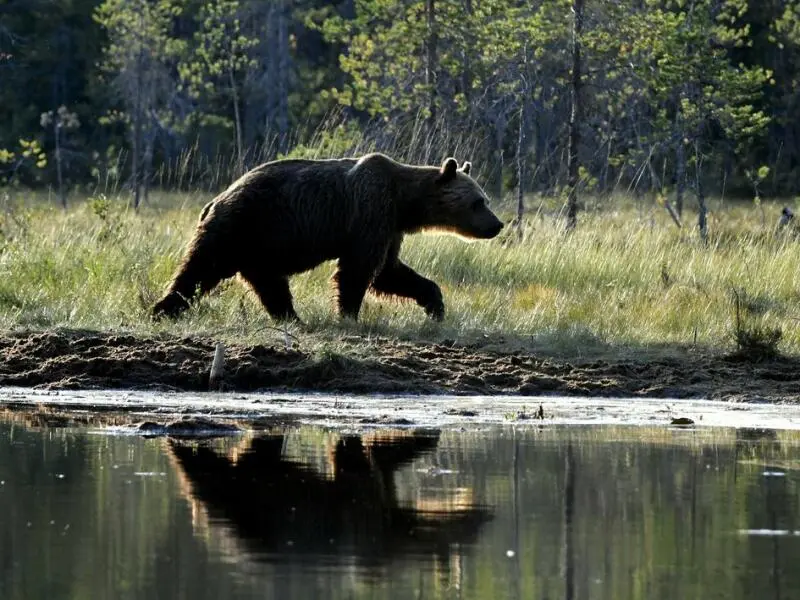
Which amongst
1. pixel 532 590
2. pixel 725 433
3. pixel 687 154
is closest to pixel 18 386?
pixel 725 433

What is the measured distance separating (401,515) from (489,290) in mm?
9505

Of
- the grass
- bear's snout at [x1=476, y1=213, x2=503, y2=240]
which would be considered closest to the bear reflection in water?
the grass

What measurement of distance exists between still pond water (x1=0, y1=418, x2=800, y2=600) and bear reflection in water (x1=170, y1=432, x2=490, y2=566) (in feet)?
0.05

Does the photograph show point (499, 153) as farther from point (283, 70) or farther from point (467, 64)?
point (283, 70)

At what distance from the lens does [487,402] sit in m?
11.3

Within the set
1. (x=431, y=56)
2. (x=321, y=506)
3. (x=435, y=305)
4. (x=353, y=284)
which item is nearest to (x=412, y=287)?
(x=435, y=305)

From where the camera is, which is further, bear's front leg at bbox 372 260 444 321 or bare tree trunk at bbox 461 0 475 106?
bare tree trunk at bbox 461 0 475 106

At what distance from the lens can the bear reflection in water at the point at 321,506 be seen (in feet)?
21.2

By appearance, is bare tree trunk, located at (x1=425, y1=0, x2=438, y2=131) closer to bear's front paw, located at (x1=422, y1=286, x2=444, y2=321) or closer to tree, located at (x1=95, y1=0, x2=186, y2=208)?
tree, located at (x1=95, y1=0, x2=186, y2=208)

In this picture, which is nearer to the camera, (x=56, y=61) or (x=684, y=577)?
(x=684, y=577)

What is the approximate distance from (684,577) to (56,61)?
53624mm

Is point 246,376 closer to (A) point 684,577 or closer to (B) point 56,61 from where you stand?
(A) point 684,577

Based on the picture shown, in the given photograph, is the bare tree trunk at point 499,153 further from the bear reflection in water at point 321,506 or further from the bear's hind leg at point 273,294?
the bear reflection in water at point 321,506

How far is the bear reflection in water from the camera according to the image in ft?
21.2
